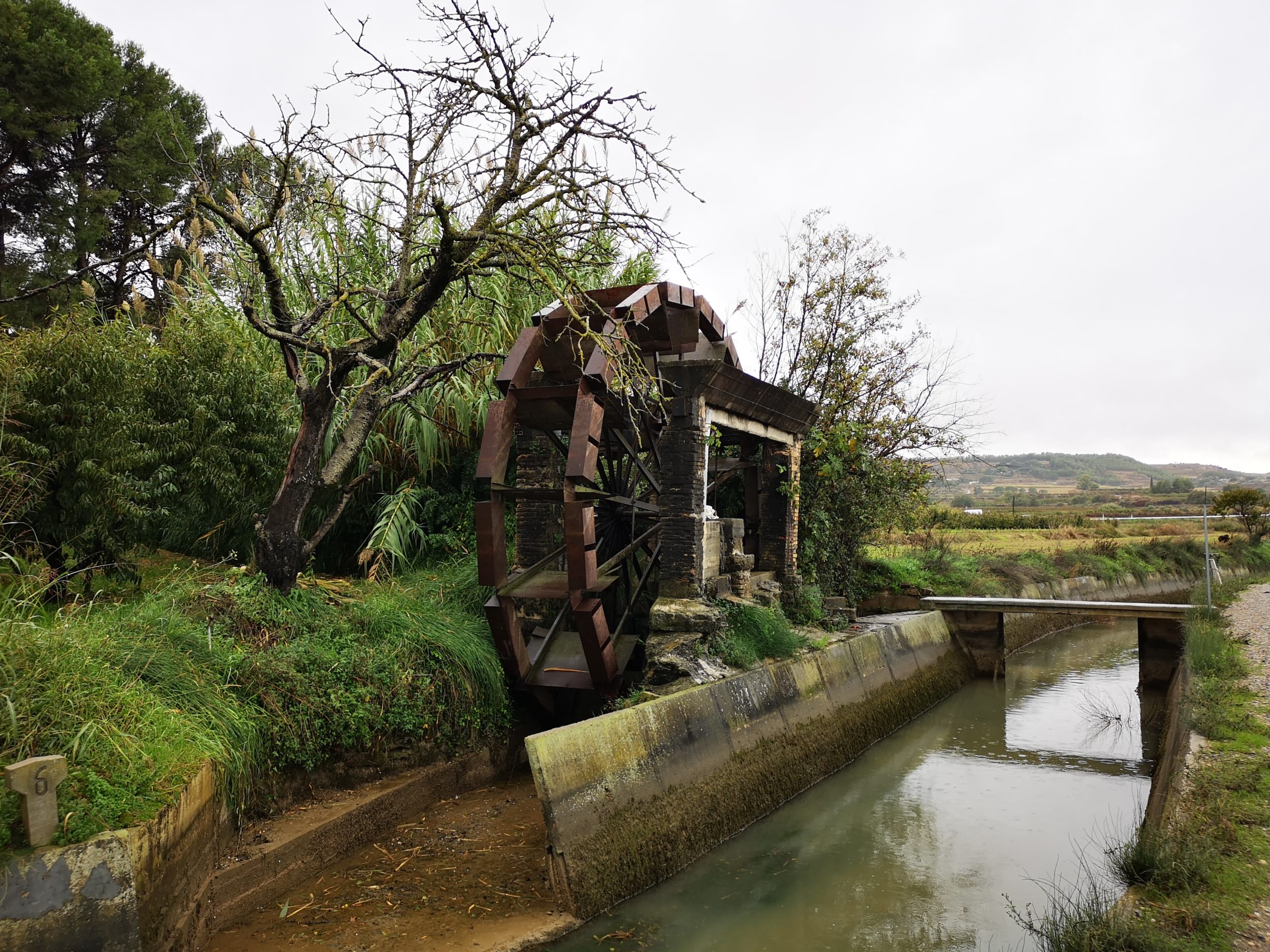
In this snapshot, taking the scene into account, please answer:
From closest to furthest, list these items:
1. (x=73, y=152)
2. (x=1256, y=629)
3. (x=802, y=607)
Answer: (x=802, y=607), (x=1256, y=629), (x=73, y=152)

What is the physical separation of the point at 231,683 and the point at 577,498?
116 inches

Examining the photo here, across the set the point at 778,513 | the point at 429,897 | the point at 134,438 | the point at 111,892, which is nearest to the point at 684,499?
the point at 778,513

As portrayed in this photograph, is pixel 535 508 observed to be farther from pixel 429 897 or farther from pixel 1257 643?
pixel 1257 643

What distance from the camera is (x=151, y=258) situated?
307 inches

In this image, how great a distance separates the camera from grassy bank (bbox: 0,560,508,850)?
3.80 meters

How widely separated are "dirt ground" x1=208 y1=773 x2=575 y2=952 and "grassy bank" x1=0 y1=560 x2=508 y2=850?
688 mm

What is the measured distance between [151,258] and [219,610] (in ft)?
12.2

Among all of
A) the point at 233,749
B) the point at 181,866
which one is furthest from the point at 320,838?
the point at 181,866

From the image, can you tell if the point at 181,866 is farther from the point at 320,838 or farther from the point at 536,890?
the point at 536,890

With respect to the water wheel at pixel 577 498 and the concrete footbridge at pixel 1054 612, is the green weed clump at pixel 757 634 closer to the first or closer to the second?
the water wheel at pixel 577 498

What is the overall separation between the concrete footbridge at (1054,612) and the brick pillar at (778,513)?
365 cm

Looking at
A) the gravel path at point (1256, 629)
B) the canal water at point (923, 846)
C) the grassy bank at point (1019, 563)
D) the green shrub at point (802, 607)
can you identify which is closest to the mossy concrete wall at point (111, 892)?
the canal water at point (923, 846)

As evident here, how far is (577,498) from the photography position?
7.15 meters

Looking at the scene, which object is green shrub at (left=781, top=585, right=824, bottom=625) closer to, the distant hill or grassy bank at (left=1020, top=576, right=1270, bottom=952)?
grassy bank at (left=1020, top=576, right=1270, bottom=952)
